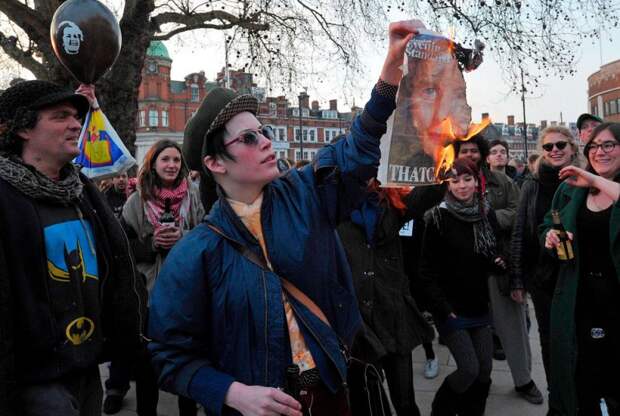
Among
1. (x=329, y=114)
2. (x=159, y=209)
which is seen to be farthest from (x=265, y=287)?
(x=329, y=114)

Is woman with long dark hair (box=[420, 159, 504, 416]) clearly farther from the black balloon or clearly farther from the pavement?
the black balloon

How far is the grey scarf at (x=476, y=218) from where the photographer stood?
3910mm

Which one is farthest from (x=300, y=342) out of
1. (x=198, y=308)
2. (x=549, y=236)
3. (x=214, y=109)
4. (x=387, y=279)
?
(x=549, y=236)

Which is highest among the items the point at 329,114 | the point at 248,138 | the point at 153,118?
the point at 329,114

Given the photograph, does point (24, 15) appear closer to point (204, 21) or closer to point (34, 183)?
point (204, 21)

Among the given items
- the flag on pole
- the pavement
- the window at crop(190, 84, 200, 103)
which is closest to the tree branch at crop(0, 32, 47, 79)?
the pavement

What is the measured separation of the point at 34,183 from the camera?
2.40 m

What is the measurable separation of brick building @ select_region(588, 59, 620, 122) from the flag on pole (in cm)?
7421

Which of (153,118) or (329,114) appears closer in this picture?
(153,118)

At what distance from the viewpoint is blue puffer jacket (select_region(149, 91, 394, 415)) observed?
1.77 m

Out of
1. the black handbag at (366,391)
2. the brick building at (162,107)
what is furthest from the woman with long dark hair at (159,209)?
the brick building at (162,107)

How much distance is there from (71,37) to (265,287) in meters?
2.55

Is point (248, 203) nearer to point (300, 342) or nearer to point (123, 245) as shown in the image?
point (300, 342)

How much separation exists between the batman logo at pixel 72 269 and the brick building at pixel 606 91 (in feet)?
247
